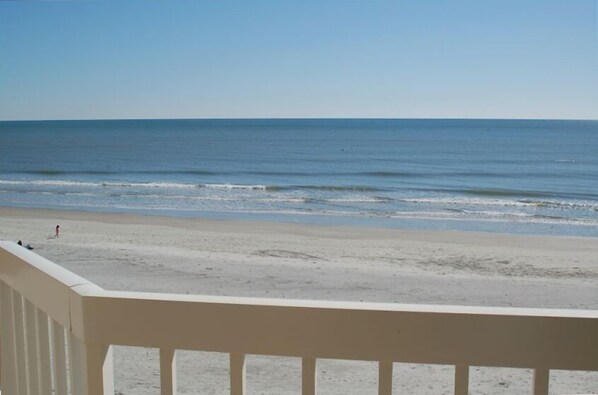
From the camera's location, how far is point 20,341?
1301 millimetres

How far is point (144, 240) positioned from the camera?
13.0m

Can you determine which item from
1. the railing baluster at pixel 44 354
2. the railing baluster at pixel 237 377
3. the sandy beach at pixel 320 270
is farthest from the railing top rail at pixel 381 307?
the sandy beach at pixel 320 270

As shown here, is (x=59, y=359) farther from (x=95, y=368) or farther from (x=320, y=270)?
(x=320, y=270)

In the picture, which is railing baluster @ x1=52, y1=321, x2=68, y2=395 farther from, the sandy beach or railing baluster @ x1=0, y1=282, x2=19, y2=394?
the sandy beach

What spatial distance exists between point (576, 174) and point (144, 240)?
981 inches

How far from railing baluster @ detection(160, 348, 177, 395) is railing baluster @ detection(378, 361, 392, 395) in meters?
0.32

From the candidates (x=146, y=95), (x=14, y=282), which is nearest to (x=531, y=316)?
(x=14, y=282)

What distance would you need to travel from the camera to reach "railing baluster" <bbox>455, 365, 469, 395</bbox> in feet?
2.95

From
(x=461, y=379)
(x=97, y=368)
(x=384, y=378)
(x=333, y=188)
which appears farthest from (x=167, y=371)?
(x=333, y=188)

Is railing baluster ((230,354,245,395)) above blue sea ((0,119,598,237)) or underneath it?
above

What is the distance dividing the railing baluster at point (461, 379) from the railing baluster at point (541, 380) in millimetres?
97

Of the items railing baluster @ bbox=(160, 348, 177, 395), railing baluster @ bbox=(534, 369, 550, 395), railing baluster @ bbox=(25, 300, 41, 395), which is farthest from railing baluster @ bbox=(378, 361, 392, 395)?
railing baluster @ bbox=(25, 300, 41, 395)

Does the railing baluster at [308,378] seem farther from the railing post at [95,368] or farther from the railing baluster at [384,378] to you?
the railing post at [95,368]

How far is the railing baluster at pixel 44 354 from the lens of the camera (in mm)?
1155
